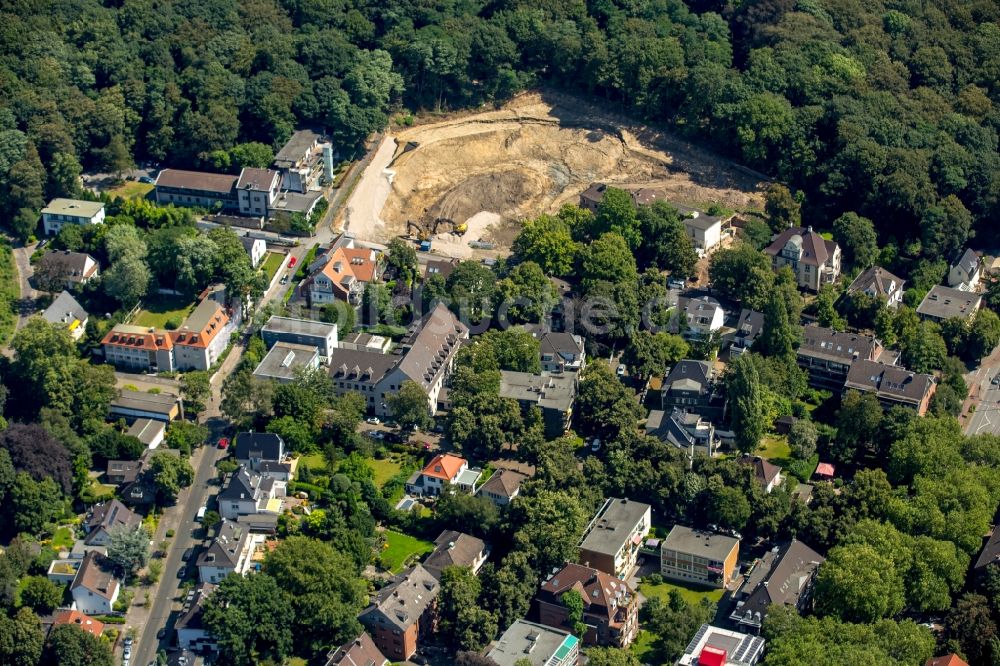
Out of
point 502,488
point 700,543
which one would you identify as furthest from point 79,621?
point 700,543

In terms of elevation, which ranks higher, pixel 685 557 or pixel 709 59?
pixel 709 59

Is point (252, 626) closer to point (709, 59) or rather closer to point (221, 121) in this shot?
point (221, 121)

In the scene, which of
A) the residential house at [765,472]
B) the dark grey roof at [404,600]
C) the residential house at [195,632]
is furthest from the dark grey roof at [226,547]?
the residential house at [765,472]

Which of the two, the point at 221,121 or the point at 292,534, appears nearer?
the point at 292,534

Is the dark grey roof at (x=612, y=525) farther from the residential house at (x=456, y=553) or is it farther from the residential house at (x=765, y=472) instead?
the residential house at (x=765, y=472)

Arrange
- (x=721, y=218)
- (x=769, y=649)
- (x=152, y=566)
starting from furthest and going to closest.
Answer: (x=721, y=218)
(x=152, y=566)
(x=769, y=649)

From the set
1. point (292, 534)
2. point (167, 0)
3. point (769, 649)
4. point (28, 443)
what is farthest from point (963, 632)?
point (167, 0)

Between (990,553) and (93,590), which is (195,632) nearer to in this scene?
(93,590)
